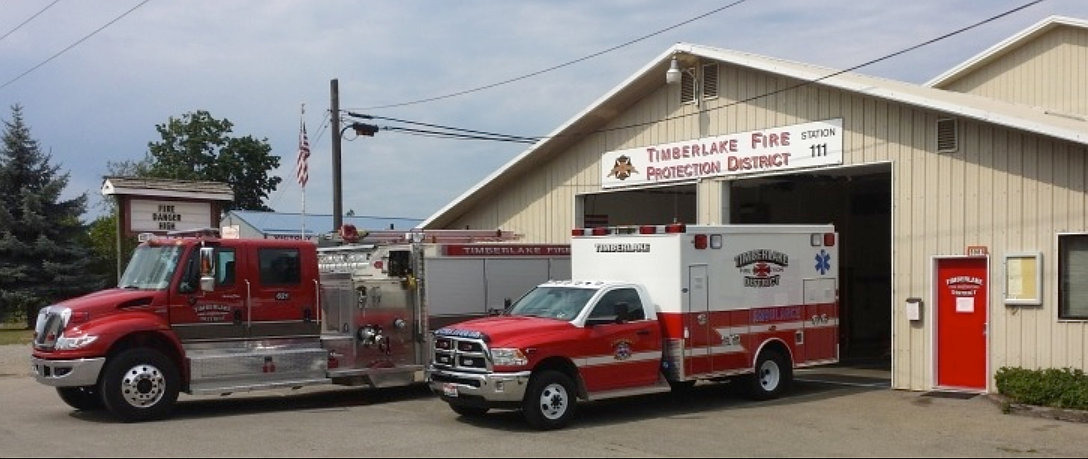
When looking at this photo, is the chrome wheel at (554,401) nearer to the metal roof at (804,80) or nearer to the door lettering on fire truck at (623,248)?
the door lettering on fire truck at (623,248)

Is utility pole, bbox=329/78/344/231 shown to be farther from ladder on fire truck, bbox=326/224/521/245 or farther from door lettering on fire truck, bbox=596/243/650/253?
door lettering on fire truck, bbox=596/243/650/253

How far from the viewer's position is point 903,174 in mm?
16609

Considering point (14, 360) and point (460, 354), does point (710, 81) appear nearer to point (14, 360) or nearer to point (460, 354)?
point (460, 354)

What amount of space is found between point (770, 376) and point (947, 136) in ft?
15.1

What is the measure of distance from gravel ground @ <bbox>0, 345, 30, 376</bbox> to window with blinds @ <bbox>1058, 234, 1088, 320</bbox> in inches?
772

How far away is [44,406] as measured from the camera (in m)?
15.5

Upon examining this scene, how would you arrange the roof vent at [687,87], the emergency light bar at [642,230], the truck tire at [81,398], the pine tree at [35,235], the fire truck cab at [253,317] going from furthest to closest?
the pine tree at [35,235], the roof vent at [687,87], the emergency light bar at [642,230], the truck tire at [81,398], the fire truck cab at [253,317]

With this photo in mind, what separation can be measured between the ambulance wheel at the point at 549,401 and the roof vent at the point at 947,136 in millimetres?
7295

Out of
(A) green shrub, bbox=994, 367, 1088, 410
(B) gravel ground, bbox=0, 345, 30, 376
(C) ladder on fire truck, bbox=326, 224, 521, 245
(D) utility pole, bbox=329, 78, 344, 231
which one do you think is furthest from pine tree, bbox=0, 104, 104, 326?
(A) green shrub, bbox=994, 367, 1088, 410

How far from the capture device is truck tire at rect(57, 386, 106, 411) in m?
14.3

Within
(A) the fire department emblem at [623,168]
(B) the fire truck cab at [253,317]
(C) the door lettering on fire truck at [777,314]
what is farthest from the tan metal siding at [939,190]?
(B) the fire truck cab at [253,317]

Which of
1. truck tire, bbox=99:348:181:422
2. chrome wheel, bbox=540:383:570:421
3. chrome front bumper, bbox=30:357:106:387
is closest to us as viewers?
chrome wheel, bbox=540:383:570:421

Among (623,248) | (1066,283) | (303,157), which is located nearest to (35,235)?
(303,157)

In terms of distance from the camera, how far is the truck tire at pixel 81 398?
14.3 metres
